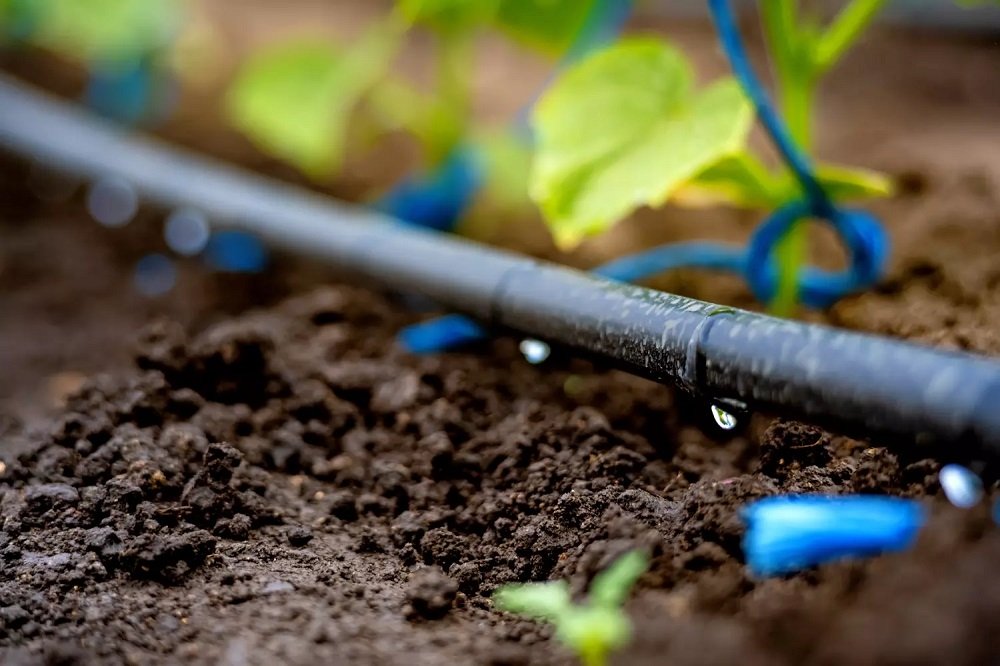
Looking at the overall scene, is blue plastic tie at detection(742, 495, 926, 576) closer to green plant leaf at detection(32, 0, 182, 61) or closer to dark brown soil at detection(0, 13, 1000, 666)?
dark brown soil at detection(0, 13, 1000, 666)

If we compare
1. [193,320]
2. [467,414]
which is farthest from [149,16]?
[467,414]

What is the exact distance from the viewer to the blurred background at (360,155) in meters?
1.43

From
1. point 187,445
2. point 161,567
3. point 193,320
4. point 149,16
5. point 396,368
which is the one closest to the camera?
point 161,567

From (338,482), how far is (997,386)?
0.68 m

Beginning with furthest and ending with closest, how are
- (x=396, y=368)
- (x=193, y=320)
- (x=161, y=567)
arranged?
(x=193, y=320) → (x=396, y=368) → (x=161, y=567)

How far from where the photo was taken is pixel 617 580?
667mm

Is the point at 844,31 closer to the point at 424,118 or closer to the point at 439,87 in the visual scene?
the point at 439,87

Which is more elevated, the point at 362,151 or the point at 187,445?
the point at 362,151

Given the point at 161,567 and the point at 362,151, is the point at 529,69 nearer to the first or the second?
the point at 362,151

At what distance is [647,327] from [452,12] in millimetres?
947

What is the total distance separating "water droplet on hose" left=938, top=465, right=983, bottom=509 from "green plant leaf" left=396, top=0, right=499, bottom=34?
1110mm

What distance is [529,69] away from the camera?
2.70 meters

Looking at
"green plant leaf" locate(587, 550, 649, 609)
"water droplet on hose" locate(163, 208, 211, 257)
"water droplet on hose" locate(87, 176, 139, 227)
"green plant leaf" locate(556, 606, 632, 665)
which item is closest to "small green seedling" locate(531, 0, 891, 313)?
"green plant leaf" locate(587, 550, 649, 609)

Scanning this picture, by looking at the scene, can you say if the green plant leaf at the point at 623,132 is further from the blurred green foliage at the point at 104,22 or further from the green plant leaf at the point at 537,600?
the blurred green foliage at the point at 104,22
